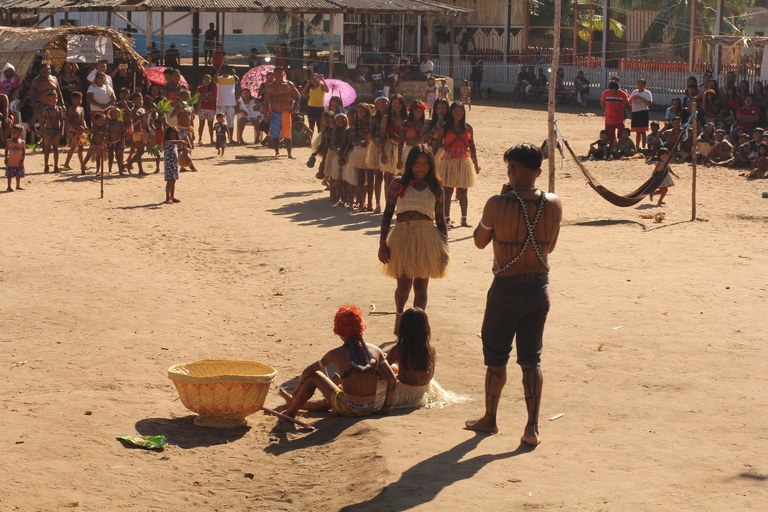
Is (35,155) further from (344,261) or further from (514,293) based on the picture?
(514,293)

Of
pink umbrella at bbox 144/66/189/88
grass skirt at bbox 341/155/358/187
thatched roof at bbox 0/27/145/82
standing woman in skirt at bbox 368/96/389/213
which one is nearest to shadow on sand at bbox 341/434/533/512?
standing woman in skirt at bbox 368/96/389/213

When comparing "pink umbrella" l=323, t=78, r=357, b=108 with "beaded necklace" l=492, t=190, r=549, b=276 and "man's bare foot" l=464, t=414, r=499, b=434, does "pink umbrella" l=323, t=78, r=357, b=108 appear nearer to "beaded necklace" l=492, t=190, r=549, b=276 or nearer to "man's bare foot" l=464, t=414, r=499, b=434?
"man's bare foot" l=464, t=414, r=499, b=434

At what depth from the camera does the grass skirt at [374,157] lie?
1588 centimetres

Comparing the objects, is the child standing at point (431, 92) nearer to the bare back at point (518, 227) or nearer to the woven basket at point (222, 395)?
the woven basket at point (222, 395)

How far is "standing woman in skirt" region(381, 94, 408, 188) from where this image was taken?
50.9 feet

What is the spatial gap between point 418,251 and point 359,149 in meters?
7.47

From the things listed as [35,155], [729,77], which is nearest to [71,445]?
[35,155]

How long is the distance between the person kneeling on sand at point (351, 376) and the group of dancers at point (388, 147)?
615cm

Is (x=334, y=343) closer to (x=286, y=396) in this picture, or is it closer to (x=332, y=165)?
(x=286, y=396)

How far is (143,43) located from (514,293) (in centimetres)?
4442

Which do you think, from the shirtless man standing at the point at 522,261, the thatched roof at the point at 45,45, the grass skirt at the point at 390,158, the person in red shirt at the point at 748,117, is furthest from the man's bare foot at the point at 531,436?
the thatched roof at the point at 45,45

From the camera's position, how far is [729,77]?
2722cm

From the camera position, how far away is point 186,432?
7777 mm

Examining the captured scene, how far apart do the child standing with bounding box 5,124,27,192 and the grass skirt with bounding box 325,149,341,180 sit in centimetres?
462
